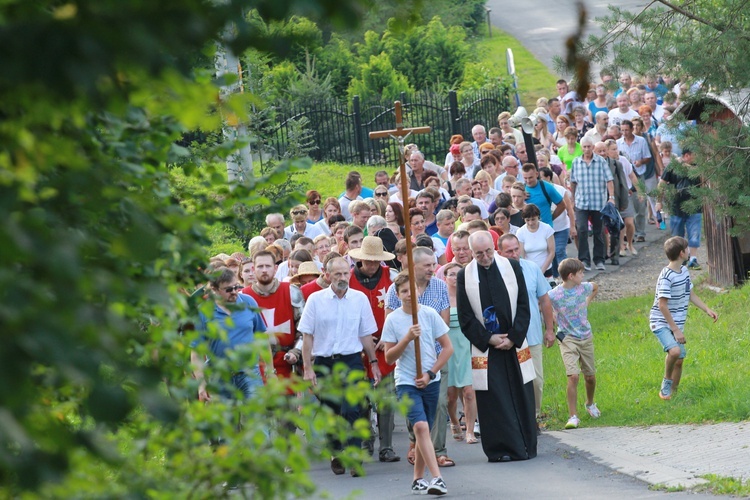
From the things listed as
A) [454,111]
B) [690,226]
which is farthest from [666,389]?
[454,111]

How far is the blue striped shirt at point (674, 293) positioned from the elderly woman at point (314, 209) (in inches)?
208

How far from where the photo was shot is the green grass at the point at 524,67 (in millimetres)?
36750

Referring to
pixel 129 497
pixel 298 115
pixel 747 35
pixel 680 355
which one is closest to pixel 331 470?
pixel 680 355

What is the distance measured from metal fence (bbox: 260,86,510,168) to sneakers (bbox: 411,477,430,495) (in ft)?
56.6

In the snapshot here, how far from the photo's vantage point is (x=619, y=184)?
1825 cm

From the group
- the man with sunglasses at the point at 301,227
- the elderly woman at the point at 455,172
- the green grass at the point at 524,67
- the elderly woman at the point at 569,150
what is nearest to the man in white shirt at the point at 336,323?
the man with sunglasses at the point at 301,227

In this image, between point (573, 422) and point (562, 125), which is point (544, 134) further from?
point (573, 422)

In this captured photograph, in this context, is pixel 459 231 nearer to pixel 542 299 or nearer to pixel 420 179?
pixel 542 299

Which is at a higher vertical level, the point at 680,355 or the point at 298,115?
the point at 298,115

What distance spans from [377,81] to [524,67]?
1182cm

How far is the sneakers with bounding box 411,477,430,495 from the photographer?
29.6 feet

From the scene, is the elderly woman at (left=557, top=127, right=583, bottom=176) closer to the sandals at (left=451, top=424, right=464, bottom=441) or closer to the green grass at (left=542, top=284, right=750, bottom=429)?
the green grass at (left=542, top=284, right=750, bottom=429)

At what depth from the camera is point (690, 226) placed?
17.5 metres

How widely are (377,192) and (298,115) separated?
10263mm
